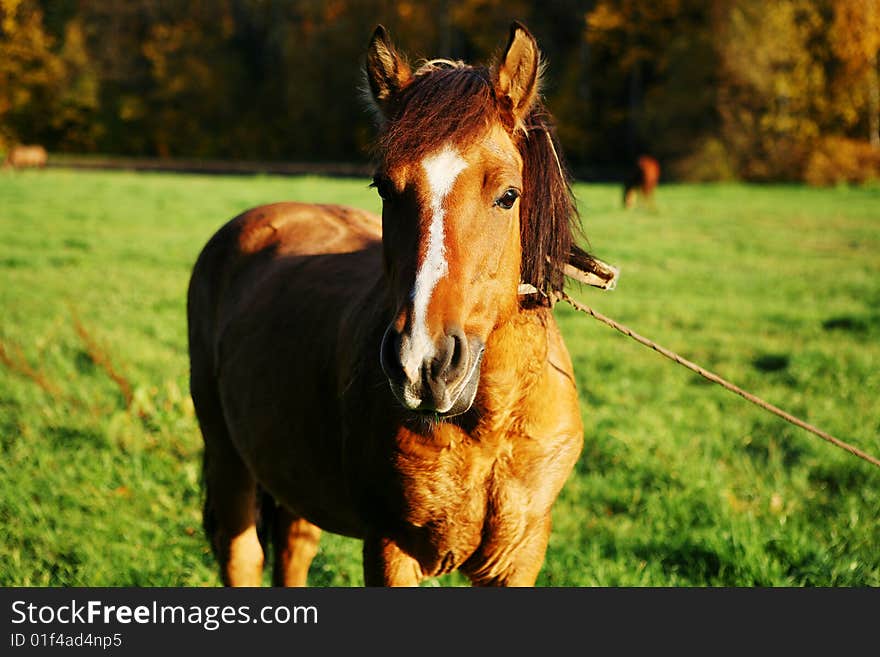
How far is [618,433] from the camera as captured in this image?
5.07 meters

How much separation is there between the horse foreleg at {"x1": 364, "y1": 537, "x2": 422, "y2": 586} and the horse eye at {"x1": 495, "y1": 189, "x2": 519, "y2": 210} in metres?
1.06

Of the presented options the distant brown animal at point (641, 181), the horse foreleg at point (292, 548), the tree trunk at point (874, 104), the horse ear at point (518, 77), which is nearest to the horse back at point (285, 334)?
the horse foreleg at point (292, 548)

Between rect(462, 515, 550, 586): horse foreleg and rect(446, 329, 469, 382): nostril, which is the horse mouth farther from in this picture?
rect(462, 515, 550, 586): horse foreleg

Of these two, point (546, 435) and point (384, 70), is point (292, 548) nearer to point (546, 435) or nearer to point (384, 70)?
point (546, 435)

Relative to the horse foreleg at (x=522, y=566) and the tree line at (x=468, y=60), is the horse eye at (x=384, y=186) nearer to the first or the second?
the horse foreleg at (x=522, y=566)

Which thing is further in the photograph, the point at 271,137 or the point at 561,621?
the point at 271,137

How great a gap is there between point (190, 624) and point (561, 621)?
4.01 ft

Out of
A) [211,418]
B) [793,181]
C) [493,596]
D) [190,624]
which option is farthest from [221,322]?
[793,181]

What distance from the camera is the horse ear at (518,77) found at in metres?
2.13

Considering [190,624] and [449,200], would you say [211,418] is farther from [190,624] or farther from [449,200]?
[449,200]

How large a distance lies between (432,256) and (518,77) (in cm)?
63

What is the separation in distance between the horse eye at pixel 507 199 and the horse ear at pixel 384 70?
19.7 inches

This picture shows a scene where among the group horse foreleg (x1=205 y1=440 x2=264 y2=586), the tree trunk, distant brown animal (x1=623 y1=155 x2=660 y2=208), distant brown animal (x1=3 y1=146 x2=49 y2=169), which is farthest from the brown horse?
distant brown animal (x1=3 y1=146 x2=49 y2=169)

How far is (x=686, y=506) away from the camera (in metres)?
4.17
